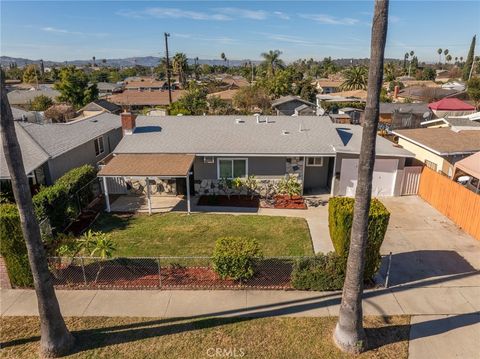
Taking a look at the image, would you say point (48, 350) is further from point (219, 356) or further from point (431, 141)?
point (431, 141)

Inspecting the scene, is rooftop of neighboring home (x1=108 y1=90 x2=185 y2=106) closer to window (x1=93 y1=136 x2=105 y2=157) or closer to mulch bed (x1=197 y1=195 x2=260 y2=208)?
window (x1=93 y1=136 x2=105 y2=157)

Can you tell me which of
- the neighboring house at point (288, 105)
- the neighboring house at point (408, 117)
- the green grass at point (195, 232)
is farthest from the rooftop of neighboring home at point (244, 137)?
the neighboring house at point (288, 105)

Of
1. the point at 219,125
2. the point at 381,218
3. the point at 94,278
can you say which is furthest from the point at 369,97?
the point at 219,125

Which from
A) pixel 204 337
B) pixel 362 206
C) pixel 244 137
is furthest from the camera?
pixel 244 137

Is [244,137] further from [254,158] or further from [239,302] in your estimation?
[239,302]

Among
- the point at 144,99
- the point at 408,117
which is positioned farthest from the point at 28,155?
the point at 144,99

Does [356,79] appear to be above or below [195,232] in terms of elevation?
above

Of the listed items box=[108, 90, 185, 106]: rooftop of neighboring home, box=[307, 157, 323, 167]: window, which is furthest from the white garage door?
box=[108, 90, 185, 106]: rooftop of neighboring home
